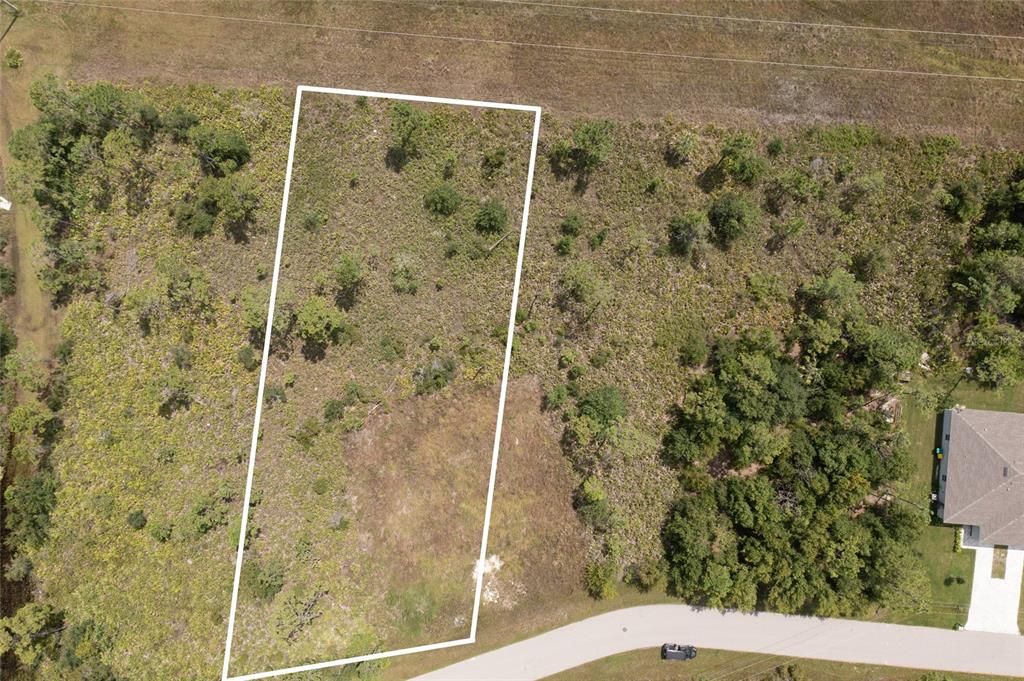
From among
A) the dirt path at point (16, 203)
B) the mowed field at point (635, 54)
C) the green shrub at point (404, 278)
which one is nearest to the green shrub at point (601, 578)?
the green shrub at point (404, 278)

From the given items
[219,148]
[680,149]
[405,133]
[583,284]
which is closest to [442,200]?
[405,133]

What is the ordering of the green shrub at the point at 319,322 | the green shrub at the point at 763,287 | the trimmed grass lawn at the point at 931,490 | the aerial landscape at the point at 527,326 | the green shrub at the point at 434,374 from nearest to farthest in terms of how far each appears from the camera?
the green shrub at the point at 319,322 < the aerial landscape at the point at 527,326 < the green shrub at the point at 434,374 < the green shrub at the point at 763,287 < the trimmed grass lawn at the point at 931,490

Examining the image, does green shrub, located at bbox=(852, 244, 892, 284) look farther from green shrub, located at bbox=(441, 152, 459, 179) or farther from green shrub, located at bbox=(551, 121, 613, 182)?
green shrub, located at bbox=(441, 152, 459, 179)

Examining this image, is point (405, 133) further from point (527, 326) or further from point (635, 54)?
point (635, 54)

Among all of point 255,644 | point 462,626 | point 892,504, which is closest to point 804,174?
point 892,504

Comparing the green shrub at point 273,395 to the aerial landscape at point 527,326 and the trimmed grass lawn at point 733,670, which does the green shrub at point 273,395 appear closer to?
the aerial landscape at point 527,326

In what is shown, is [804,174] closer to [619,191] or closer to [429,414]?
[619,191]
